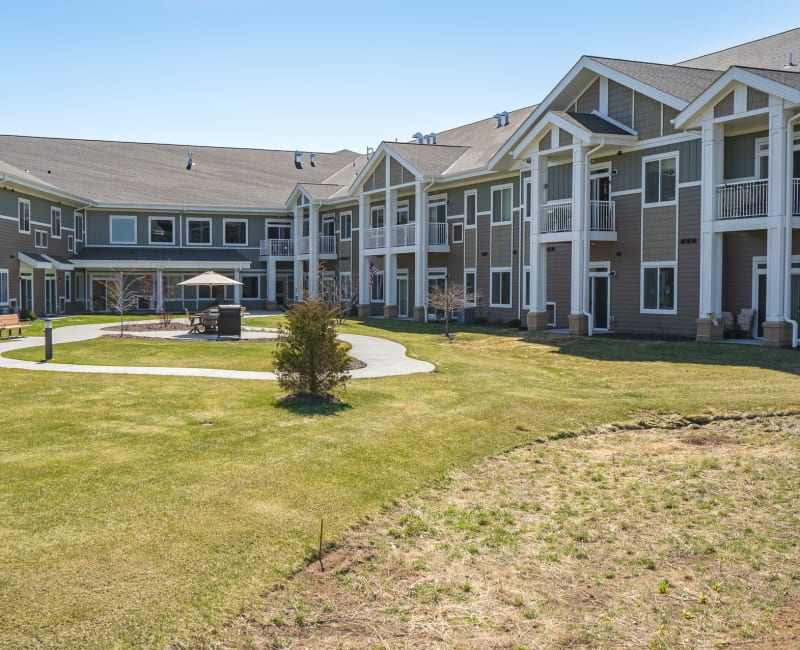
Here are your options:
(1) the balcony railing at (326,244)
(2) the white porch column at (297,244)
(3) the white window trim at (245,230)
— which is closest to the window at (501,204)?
(1) the balcony railing at (326,244)

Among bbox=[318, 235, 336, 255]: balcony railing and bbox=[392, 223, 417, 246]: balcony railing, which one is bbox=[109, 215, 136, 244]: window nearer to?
bbox=[318, 235, 336, 255]: balcony railing

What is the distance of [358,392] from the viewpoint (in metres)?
14.9

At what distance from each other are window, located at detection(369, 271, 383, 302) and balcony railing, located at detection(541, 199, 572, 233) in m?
14.8

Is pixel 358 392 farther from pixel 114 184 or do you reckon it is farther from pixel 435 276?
pixel 114 184

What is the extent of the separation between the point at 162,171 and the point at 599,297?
33.5 metres

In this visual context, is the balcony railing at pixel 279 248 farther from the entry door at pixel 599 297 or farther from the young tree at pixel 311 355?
the young tree at pixel 311 355

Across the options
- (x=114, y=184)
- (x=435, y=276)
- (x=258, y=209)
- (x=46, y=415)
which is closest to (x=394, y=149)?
(x=435, y=276)

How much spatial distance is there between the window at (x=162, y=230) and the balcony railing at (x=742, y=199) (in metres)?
35.1

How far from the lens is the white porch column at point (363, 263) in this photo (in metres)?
42.4

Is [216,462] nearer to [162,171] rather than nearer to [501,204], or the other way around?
[501,204]

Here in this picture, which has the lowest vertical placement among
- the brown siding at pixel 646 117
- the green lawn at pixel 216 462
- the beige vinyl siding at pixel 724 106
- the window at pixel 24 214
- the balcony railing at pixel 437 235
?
the green lawn at pixel 216 462

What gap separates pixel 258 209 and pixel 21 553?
4484cm

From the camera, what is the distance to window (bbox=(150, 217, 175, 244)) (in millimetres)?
49719

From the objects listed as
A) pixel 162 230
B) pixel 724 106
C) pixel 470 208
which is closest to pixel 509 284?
pixel 470 208
